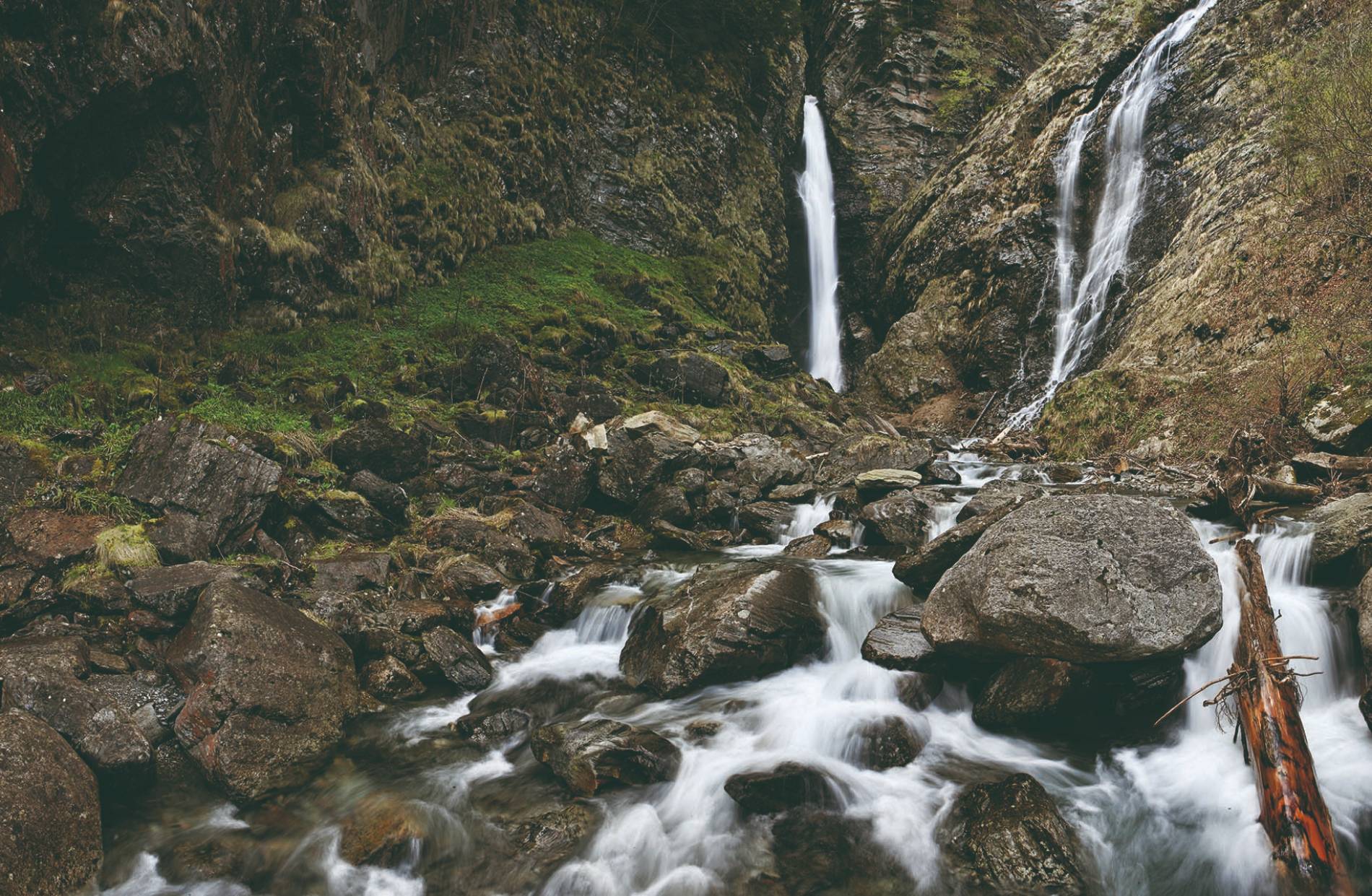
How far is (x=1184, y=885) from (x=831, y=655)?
349 cm

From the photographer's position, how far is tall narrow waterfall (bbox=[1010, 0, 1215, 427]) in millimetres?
19422

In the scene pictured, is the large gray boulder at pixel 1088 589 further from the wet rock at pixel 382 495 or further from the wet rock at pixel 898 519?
Result: the wet rock at pixel 382 495

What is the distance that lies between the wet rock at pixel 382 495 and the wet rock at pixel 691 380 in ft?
27.6

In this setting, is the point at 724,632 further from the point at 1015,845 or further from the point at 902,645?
the point at 1015,845

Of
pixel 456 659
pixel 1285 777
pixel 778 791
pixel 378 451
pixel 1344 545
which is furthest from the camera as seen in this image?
pixel 378 451

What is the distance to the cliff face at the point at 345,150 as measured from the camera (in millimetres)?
10281

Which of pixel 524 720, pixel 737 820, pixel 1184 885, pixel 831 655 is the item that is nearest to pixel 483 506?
pixel 524 720

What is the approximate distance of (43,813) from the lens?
4418mm

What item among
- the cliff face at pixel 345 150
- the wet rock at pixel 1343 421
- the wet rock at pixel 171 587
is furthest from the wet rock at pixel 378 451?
the wet rock at pixel 1343 421

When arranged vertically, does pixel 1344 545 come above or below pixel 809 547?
above

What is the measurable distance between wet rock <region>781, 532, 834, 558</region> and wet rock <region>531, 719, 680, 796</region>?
4719 mm

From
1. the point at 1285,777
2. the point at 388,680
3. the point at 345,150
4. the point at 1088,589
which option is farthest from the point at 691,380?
the point at 1285,777

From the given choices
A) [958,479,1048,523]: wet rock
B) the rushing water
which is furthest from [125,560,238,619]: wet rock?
[958,479,1048,523]: wet rock

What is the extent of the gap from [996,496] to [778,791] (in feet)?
21.8
